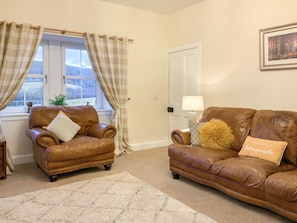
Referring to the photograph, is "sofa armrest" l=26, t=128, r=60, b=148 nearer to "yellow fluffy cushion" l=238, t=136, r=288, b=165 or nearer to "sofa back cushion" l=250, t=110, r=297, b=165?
"yellow fluffy cushion" l=238, t=136, r=288, b=165

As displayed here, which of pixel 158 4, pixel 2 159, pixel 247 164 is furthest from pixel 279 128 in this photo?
pixel 2 159

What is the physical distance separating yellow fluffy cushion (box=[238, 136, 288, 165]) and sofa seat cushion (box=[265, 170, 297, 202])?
0.38 meters

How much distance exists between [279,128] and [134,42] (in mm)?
3162

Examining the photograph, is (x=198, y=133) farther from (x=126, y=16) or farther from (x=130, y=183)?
(x=126, y=16)

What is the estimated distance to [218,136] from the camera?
10.9ft

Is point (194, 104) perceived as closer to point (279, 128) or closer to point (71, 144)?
point (279, 128)

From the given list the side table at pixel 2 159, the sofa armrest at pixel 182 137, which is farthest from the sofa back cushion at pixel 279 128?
the side table at pixel 2 159

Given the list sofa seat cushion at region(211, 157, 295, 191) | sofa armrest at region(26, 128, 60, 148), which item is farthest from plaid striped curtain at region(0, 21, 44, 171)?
sofa seat cushion at region(211, 157, 295, 191)

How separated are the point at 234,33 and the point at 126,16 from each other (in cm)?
207

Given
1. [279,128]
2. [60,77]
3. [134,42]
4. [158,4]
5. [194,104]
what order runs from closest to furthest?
[279,128] → [194,104] → [60,77] → [158,4] → [134,42]

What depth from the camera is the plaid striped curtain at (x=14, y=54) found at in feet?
12.1

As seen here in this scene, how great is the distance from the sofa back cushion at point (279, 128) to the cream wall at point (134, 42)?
248 centimetres

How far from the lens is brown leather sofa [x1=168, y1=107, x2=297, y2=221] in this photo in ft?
7.27

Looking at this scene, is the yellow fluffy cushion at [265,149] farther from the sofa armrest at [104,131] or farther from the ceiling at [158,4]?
the ceiling at [158,4]
